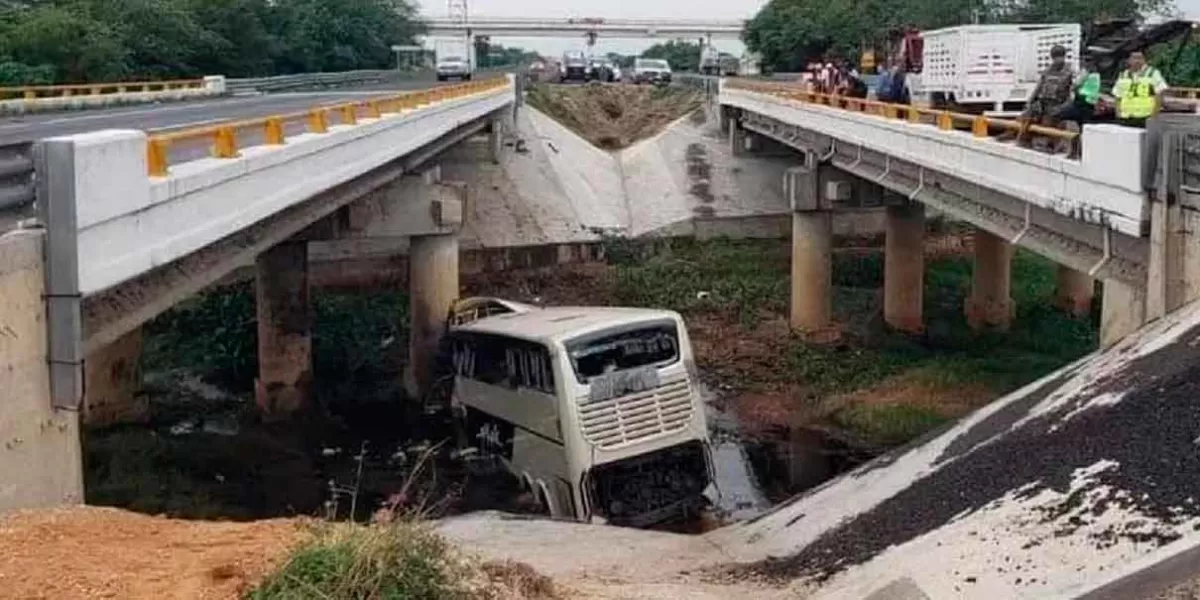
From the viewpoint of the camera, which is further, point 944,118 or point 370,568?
point 944,118

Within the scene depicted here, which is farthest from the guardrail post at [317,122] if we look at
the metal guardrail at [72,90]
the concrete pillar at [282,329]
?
the metal guardrail at [72,90]

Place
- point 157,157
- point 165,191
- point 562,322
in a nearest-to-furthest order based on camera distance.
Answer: point 165,191 < point 157,157 < point 562,322

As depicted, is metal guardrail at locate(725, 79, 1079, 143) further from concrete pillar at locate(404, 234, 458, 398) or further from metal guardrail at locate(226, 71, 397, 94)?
metal guardrail at locate(226, 71, 397, 94)

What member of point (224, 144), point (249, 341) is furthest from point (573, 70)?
point (224, 144)

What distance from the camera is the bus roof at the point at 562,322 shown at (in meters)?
20.2

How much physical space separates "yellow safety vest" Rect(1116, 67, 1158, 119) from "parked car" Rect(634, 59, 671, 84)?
193ft

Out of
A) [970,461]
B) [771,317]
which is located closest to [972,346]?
[771,317]

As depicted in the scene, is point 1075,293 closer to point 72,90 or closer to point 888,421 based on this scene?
point 888,421

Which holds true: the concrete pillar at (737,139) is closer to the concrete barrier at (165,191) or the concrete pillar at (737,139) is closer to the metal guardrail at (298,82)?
the metal guardrail at (298,82)

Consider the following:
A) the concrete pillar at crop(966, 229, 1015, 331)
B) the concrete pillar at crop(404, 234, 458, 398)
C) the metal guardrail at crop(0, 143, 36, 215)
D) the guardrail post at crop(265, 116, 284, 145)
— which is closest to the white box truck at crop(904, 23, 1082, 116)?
the concrete pillar at crop(966, 229, 1015, 331)

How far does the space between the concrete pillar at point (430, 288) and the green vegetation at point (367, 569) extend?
2277 cm

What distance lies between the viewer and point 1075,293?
3506cm

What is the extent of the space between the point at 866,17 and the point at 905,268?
1667 inches

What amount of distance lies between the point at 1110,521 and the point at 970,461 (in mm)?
3184
